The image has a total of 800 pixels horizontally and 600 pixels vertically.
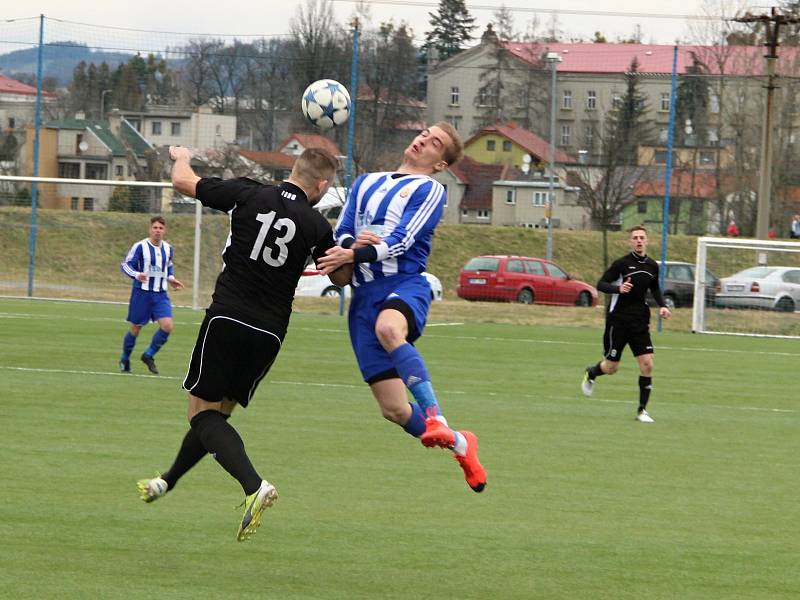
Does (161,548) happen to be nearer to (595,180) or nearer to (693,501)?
(693,501)

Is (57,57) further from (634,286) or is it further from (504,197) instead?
(504,197)

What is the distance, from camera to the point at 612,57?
4300 centimetres

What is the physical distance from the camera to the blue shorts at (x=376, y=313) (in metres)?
7.60

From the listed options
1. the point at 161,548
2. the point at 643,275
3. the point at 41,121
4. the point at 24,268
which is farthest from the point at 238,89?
the point at 161,548

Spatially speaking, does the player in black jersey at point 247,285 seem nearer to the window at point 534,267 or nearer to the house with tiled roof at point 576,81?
the house with tiled roof at point 576,81

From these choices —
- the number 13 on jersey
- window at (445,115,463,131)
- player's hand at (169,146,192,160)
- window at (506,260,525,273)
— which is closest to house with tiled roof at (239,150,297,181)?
window at (506,260,525,273)

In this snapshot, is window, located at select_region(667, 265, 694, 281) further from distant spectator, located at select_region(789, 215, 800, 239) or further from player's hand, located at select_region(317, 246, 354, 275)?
player's hand, located at select_region(317, 246, 354, 275)

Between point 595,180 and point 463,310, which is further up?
point 595,180

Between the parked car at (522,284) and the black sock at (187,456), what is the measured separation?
28.7 metres

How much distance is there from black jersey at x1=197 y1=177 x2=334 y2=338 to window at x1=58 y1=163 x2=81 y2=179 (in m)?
27.7

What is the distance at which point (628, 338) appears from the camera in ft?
48.3

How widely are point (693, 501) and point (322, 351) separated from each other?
1174 cm

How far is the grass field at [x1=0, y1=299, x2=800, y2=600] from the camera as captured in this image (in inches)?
264

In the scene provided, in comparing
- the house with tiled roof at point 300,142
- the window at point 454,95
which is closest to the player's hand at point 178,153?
the house with tiled roof at point 300,142
